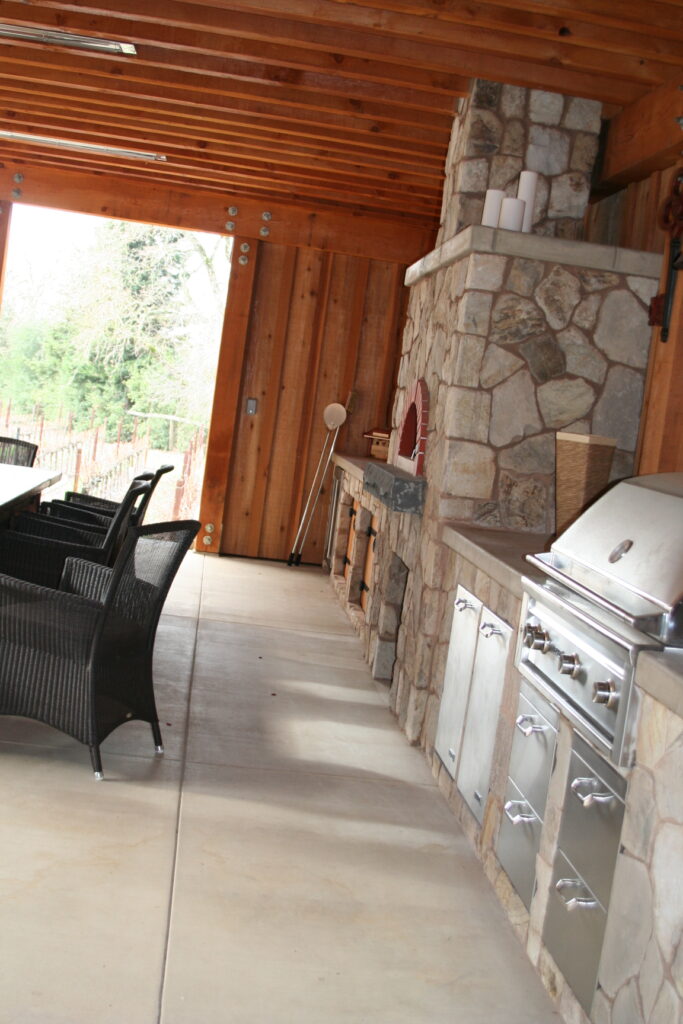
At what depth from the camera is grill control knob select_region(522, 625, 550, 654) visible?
271cm

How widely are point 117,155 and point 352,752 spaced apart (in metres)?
4.62

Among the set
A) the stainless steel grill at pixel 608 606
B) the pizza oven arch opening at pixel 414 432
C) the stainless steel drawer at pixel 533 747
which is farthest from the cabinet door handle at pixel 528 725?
the pizza oven arch opening at pixel 414 432

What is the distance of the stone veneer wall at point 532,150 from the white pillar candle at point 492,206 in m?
0.22

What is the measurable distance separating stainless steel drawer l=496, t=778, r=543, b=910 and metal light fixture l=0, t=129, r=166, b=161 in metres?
5.30

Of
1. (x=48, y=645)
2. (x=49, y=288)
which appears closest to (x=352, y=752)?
(x=48, y=645)

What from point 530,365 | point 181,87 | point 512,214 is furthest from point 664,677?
point 181,87

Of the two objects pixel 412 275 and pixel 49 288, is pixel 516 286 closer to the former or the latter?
pixel 412 275

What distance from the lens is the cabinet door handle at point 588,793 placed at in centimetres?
228

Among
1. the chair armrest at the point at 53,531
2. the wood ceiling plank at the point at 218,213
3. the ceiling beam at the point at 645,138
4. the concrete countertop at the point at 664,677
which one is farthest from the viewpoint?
the wood ceiling plank at the point at 218,213

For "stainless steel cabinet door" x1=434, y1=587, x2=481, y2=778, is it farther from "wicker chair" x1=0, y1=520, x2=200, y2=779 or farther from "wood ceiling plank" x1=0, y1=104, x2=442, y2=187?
"wood ceiling plank" x1=0, y1=104, x2=442, y2=187

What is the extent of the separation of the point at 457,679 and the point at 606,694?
155 centimetres

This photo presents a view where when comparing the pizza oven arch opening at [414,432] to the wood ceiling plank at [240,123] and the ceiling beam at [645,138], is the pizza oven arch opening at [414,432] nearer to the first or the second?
the ceiling beam at [645,138]

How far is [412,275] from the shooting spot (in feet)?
17.4

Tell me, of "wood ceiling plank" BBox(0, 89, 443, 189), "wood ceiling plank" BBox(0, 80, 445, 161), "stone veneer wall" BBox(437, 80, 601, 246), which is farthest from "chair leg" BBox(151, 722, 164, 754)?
"wood ceiling plank" BBox(0, 89, 443, 189)
